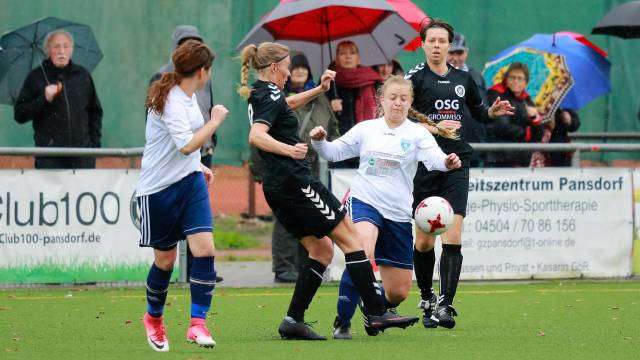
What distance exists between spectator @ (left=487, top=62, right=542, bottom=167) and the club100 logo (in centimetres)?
387

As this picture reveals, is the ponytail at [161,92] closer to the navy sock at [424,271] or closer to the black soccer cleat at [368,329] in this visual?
the black soccer cleat at [368,329]

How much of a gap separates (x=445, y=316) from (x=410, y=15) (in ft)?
17.7

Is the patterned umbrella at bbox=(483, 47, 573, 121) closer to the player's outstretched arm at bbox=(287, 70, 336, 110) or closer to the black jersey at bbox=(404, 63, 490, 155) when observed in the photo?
the black jersey at bbox=(404, 63, 490, 155)

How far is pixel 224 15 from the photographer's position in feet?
51.4

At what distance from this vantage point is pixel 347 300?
8.65 metres

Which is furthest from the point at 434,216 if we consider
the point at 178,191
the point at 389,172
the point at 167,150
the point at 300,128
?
the point at 300,128

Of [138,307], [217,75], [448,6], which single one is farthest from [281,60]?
[448,6]

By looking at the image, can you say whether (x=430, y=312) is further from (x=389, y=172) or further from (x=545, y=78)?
(x=545, y=78)

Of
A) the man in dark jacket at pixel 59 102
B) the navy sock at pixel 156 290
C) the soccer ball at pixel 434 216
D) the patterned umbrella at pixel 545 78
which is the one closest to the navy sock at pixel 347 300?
the soccer ball at pixel 434 216

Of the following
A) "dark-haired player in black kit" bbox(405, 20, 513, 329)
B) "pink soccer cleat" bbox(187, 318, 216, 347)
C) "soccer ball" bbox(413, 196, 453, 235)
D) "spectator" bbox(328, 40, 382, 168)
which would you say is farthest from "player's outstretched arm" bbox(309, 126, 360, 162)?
"spectator" bbox(328, 40, 382, 168)

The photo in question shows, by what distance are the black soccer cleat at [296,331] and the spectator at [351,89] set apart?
188 inches

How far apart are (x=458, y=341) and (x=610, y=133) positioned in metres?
8.57

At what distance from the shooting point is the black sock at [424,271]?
9.93m

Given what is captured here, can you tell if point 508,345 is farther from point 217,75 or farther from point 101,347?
point 217,75
